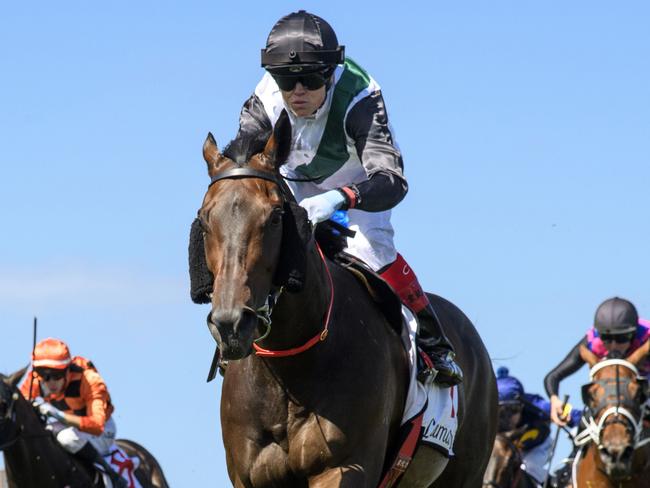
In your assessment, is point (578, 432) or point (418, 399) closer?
point (418, 399)

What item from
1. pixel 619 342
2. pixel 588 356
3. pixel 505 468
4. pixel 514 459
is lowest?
pixel 588 356

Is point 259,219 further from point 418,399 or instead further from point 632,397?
point 632,397

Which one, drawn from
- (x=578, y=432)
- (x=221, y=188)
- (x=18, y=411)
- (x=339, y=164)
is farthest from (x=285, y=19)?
(x=18, y=411)

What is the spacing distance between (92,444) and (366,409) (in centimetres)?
1000

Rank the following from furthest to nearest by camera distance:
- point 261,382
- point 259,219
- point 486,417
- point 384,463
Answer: point 486,417, point 384,463, point 261,382, point 259,219

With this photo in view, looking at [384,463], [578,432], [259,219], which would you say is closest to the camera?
[259,219]

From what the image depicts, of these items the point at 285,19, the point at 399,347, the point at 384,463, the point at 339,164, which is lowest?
the point at 384,463

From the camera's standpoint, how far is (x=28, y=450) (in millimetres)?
17719

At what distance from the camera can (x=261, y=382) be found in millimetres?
8953

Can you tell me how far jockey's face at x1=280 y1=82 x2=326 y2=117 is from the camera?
966cm

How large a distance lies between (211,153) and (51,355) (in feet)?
33.1

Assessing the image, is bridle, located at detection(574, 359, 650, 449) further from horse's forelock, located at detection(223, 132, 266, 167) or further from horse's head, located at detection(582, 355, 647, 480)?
horse's forelock, located at detection(223, 132, 266, 167)

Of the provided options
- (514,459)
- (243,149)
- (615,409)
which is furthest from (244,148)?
(514,459)

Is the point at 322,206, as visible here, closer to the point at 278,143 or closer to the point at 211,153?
the point at 278,143
